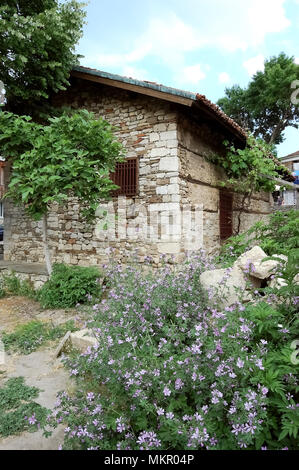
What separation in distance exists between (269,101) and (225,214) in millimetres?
13938

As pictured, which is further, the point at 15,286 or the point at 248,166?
the point at 248,166

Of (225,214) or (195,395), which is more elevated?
(225,214)

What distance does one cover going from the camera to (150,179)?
627cm

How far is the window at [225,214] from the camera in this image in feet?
26.0

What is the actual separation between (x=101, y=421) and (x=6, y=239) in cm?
762

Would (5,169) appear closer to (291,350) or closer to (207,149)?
(207,149)

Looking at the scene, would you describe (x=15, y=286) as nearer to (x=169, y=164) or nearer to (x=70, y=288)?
(x=70, y=288)

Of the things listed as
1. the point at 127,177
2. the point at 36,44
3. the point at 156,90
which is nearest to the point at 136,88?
the point at 156,90

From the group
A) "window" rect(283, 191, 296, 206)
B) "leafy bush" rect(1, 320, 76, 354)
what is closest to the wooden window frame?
"leafy bush" rect(1, 320, 76, 354)

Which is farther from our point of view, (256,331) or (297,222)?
(297,222)

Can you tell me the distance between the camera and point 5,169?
855 centimetres

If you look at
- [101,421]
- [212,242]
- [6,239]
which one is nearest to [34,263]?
[6,239]

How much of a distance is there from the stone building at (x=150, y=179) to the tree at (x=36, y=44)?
0.60m

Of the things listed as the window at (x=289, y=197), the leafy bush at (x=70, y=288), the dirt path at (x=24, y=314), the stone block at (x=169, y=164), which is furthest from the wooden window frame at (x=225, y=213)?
the window at (x=289, y=197)
